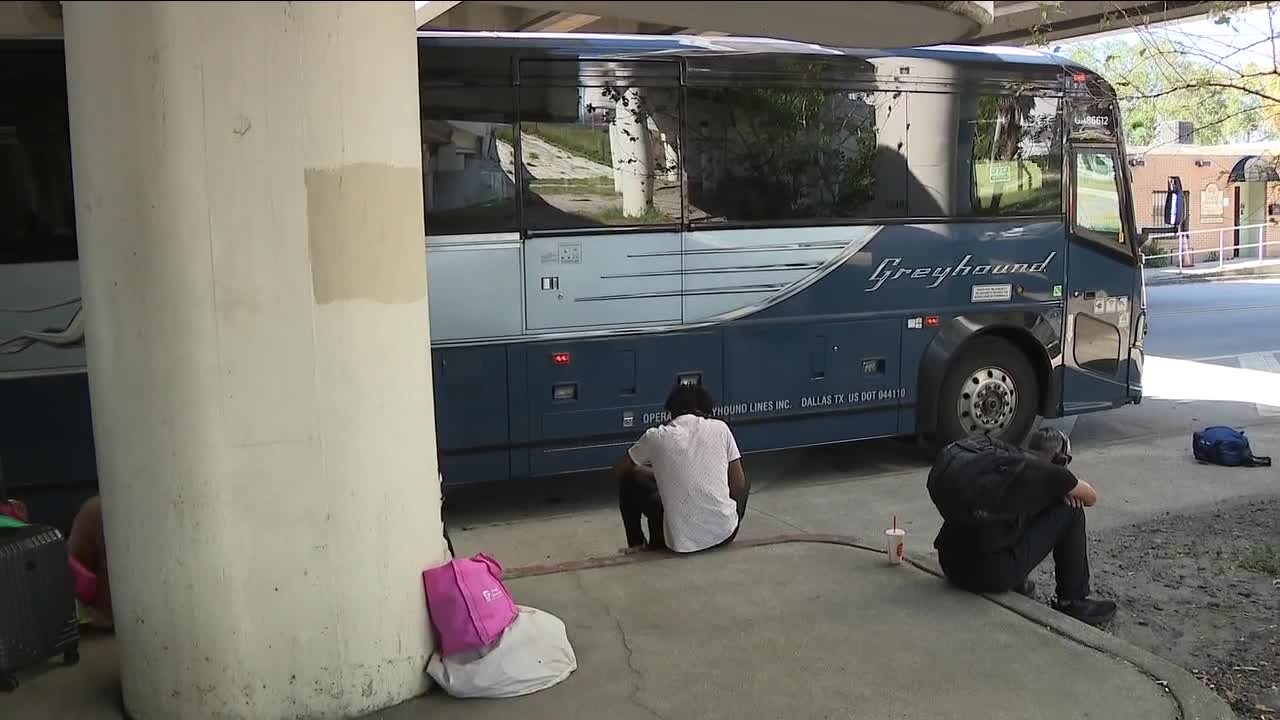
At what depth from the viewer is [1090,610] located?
5527mm

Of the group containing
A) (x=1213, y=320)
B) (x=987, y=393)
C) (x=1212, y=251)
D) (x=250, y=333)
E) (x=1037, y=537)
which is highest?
(x=250, y=333)

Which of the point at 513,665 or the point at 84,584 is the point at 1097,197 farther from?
the point at 84,584

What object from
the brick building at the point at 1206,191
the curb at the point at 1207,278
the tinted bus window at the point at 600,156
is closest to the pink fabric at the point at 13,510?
the tinted bus window at the point at 600,156

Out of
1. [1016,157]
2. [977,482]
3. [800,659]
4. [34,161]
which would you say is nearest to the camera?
[800,659]

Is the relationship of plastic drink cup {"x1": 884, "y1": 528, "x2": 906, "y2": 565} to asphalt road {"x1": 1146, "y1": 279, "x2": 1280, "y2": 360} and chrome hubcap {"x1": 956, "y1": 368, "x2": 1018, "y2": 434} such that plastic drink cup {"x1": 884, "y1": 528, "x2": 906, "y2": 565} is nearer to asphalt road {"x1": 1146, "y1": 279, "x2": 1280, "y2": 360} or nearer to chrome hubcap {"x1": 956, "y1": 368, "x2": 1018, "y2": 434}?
chrome hubcap {"x1": 956, "y1": 368, "x2": 1018, "y2": 434}

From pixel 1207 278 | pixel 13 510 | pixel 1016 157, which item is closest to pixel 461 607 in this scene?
pixel 13 510

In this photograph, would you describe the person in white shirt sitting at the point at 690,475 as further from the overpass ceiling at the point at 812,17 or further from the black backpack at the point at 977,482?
the overpass ceiling at the point at 812,17

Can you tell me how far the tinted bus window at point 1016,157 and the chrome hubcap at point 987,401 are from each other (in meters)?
1.39

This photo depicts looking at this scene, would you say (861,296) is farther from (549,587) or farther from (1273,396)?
(1273,396)

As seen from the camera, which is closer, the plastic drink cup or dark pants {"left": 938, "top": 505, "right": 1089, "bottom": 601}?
dark pants {"left": 938, "top": 505, "right": 1089, "bottom": 601}

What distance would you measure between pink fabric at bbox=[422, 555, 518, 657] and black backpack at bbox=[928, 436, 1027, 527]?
91.5 inches

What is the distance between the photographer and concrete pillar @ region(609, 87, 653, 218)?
806 cm

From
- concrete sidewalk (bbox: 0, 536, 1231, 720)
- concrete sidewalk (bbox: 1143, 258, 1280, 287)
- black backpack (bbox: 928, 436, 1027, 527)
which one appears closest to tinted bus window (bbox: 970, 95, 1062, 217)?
black backpack (bbox: 928, 436, 1027, 527)

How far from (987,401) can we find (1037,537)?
14.2 feet
